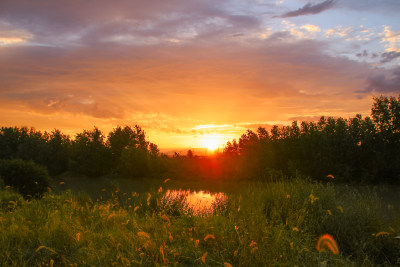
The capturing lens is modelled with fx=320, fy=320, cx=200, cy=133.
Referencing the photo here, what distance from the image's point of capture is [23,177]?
60.8 feet

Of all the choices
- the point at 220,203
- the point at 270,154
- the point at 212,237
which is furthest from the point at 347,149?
the point at 212,237

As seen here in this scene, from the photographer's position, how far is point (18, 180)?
1842cm

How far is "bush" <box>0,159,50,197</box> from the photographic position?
1830cm

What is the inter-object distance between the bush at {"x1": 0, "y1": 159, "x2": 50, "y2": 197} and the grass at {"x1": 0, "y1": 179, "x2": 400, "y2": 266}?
34.0 feet

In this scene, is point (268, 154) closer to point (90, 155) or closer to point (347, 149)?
point (347, 149)

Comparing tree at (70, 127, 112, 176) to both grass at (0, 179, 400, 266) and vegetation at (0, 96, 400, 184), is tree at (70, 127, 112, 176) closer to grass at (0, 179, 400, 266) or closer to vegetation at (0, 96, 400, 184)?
vegetation at (0, 96, 400, 184)

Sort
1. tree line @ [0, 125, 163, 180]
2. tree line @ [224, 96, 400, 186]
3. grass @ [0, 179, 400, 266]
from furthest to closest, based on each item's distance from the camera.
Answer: tree line @ [0, 125, 163, 180] → tree line @ [224, 96, 400, 186] → grass @ [0, 179, 400, 266]

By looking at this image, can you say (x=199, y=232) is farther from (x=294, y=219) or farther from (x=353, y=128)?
(x=353, y=128)

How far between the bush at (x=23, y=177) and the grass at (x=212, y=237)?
10372 mm

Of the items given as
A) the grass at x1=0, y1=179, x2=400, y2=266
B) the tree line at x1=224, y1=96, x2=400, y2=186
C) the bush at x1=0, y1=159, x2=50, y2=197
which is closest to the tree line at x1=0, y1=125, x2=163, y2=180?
the tree line at x1=224, y1=96, x2=400, y2=186

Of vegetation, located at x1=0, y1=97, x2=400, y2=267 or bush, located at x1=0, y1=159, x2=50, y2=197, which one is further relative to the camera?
bush, located at x1=0, y1=159, x2=50, y2=197

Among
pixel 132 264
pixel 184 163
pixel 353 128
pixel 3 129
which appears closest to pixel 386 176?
pixel 353 128

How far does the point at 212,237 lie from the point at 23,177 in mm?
17890

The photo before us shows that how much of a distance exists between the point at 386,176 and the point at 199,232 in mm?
30538
